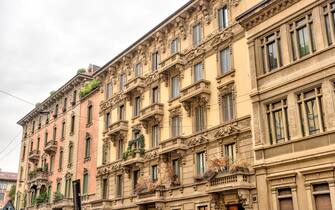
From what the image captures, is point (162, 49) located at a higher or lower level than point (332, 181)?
higher

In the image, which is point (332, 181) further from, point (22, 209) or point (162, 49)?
point (22, 209)

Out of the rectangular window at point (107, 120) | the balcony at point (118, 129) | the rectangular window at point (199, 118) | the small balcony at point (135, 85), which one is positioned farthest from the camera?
the rectangular window at point (107, 120)

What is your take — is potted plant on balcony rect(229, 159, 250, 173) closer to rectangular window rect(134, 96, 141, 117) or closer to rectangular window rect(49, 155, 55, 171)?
rectangular window rect(134, 96, 141, 117)

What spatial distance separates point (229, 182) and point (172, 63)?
11033mm

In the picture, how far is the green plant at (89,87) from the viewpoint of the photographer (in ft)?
141

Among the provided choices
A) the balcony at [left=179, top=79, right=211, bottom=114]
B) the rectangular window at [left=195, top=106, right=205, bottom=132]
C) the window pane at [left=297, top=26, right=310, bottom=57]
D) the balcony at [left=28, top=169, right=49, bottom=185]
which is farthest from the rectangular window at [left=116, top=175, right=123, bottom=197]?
the window pane at [left=297, top=26, right=310, bottom=57]

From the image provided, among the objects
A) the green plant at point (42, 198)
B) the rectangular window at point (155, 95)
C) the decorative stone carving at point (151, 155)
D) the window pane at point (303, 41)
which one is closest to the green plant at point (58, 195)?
the green plant at point (42, 198)

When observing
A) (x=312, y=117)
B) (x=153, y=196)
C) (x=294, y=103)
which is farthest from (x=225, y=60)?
(x=153, y=196)

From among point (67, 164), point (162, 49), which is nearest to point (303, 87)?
point (162, 49)

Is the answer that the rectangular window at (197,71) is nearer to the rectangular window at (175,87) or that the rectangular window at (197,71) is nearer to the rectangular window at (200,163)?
the rectangular window at (175,87)

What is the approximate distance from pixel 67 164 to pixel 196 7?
906 inches

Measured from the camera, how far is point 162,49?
33438mm

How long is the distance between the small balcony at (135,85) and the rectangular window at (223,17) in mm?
9303

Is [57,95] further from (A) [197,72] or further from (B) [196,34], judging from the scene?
(A) [197,72]
